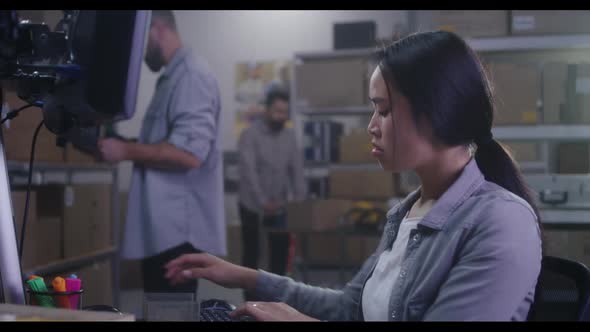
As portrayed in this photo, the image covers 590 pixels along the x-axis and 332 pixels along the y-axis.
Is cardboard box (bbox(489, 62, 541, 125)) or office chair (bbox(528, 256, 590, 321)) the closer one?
office chair (bbox(528, 256, 590, 321))

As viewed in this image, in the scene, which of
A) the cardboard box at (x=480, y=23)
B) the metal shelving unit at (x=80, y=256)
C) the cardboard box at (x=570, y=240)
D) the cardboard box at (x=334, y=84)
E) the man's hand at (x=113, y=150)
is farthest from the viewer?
the cardboard box at (x=334, y=84)

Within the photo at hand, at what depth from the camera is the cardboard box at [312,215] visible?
3.46m

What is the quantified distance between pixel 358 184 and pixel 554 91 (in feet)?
5.48

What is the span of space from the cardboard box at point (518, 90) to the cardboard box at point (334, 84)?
139 cm

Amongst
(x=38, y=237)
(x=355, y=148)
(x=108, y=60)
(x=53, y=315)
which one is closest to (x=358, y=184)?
(x=355, y=148)

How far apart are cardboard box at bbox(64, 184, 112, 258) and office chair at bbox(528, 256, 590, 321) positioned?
6.95ft

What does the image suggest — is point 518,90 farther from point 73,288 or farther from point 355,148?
point 73,288

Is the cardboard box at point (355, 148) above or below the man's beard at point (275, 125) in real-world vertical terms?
below

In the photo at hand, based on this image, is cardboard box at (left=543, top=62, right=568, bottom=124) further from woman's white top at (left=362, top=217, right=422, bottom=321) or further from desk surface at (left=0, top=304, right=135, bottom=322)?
desk surface at (left=0, top=304, right=135, bottom=322)

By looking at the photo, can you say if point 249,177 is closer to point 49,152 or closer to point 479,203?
point 49,152

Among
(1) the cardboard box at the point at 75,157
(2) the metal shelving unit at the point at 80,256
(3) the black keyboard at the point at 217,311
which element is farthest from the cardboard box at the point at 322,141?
(3) the black keyboard at the point at 217,311

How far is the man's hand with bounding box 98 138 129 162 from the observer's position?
189 centimetres

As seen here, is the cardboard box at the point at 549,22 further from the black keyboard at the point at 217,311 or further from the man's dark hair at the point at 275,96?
the black keyboard at the point at 217,311

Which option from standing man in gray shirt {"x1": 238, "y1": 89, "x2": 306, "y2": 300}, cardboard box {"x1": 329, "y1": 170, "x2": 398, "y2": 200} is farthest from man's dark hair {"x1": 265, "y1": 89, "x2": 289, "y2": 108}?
cardboard box {"x1": 329, "y1": 170, "x2": 398, "y2": 200}
